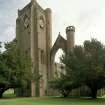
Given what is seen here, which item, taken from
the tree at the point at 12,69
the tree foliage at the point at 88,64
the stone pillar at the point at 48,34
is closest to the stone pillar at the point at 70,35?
the stone pillar at the point at 48,34

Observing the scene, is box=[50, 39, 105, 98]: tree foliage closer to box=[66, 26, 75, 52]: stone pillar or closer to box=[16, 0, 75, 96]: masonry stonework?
box=[16, 0, 75, 96]: masonry stonework

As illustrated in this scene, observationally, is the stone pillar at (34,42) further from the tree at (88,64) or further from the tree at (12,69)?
the tree at (88,64)

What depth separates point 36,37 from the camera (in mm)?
58750

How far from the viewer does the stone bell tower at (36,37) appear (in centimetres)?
5738

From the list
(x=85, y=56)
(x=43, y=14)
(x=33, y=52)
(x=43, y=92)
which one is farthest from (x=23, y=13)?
(x=85, y=56)

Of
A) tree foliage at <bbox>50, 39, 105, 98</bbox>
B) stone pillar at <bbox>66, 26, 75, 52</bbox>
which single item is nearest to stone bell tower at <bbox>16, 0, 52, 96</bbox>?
stone pillar at <bbox>66, 26, 75, 52</bbox>

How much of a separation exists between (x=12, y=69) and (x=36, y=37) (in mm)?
16545

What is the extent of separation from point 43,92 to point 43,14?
765 inches

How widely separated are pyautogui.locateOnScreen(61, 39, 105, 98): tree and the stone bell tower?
20.0 metres

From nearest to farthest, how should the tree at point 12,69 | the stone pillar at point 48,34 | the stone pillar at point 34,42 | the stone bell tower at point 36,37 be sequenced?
1. the tree at point 12,69
2. the stone pillar at point 34,42
3. the stone bell tower at point 36,37
4. the stone pillar at point 48,34

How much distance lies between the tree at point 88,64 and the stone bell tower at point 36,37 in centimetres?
2004

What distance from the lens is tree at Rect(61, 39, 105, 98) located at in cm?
3344

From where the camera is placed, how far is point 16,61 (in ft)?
146

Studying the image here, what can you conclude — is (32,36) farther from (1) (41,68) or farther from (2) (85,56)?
(2) (85,56)
